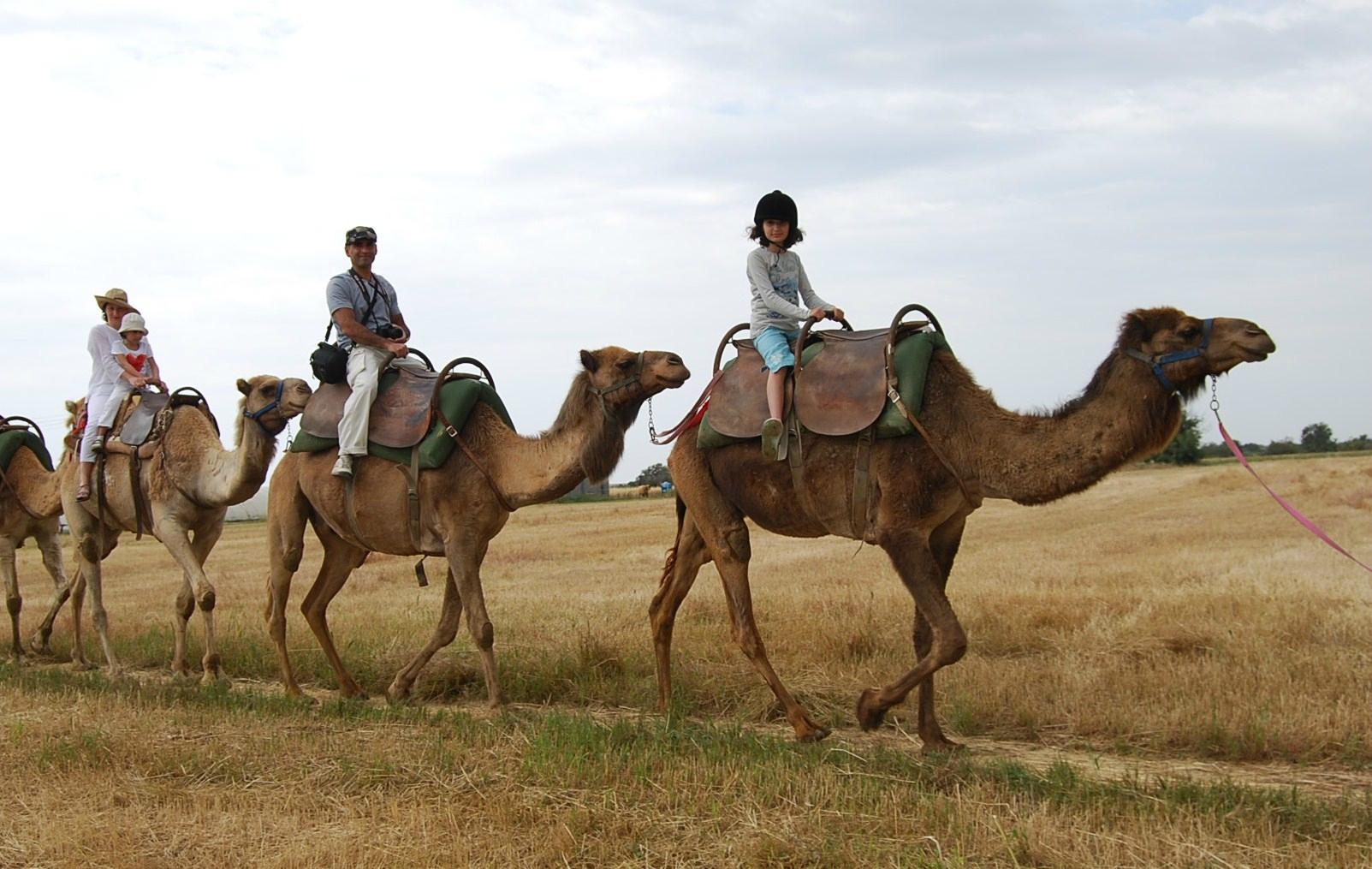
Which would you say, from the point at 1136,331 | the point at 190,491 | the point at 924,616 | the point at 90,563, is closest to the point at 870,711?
the point at 924,616

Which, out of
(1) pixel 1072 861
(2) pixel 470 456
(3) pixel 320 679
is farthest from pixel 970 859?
(3) pixel 320 679

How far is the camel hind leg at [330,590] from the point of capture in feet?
36.4

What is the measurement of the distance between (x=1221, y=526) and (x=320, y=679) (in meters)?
17.7

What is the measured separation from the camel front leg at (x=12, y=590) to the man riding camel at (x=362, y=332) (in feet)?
20.4

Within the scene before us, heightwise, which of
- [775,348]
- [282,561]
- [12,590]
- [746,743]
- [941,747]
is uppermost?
[775,348]

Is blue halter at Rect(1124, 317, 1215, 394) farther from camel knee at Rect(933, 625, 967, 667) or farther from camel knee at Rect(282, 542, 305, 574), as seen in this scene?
camel knee at Rect(282, 542, 305, 574)

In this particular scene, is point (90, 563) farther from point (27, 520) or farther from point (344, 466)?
point (344, 466)

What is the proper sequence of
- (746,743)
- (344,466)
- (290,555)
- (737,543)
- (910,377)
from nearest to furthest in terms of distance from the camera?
(746,743)
(910,377)
(737,543)
(344,466)
(290,555)

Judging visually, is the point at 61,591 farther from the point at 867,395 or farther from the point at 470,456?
the point at 867,395

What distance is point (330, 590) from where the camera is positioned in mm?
11703

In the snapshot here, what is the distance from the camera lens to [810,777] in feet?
21.9

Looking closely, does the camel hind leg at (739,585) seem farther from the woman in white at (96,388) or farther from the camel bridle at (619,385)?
the woman in white at (96,388)

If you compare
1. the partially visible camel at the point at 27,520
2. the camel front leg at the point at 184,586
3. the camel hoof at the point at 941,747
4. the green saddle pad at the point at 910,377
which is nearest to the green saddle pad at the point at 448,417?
the camel front leg at the point at 184,586

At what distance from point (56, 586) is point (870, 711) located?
11854mm
